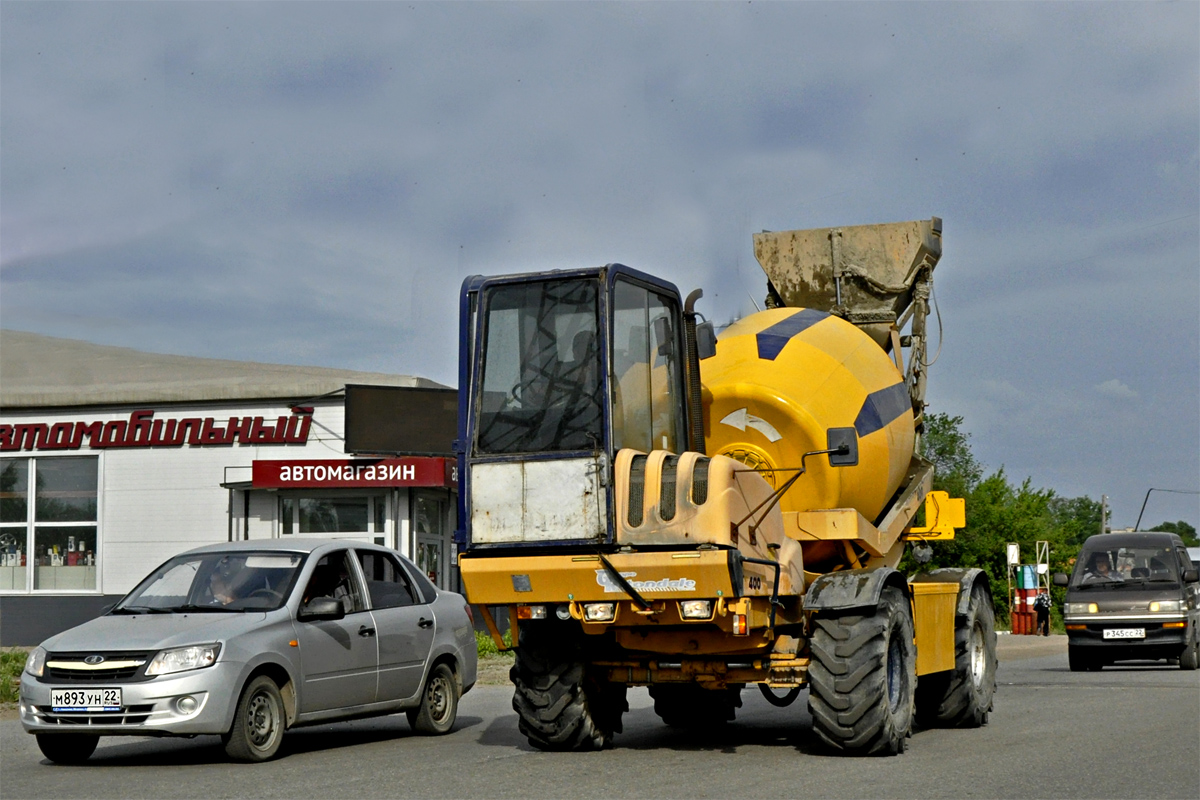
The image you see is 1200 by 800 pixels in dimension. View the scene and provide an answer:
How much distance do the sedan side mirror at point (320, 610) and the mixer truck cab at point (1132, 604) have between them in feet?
44.9

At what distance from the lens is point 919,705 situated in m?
13.1

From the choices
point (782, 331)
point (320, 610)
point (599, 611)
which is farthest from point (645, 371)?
point (320, 610)

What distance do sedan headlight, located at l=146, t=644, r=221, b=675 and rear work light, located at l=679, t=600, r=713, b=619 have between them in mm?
3286

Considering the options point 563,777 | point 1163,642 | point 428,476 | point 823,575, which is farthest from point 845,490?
point 428,476

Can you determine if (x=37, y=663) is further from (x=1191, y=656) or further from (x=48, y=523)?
(x=48, y=523)

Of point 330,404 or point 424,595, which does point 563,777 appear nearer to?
point 424,595

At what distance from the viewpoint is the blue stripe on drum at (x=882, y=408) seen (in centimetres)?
1189

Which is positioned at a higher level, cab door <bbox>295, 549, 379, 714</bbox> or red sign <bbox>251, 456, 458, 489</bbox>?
red sign <bbox>251, 456, 458, 489</bbox>

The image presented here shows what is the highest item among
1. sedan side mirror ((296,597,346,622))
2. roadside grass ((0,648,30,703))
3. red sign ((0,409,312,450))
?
red sign ((0,409,312,450))

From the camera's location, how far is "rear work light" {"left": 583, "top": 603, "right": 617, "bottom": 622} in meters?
9.77

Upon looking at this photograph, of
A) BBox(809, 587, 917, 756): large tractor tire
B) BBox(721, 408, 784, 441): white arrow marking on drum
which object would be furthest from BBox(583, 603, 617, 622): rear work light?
BBox(721, 408, 784, 441): white arrow marking on drum

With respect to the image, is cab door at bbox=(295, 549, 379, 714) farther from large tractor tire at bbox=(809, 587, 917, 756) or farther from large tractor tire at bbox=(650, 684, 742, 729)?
large tractor tire at bbox=(809, 587, 917, 756)

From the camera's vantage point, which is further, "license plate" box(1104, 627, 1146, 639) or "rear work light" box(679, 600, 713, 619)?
"license plate" box(1104, 627, 1146, 639)

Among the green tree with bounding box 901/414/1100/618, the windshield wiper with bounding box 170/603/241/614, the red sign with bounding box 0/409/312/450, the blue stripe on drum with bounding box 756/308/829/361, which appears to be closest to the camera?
the windshield wiper with bounding box 170/603/241/614
